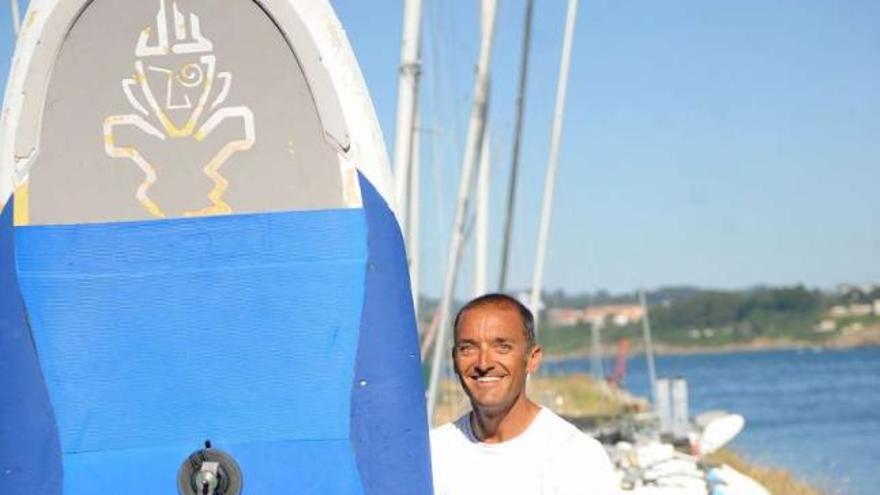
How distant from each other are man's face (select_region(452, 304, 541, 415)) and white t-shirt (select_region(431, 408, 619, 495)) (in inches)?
3.3

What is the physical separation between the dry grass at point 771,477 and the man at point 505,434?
1026cm

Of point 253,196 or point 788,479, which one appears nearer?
point 253,196

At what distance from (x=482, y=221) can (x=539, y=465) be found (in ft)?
35.7

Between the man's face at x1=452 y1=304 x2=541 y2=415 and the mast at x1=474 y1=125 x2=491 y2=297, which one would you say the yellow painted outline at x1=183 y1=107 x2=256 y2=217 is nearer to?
the man's face at x1=452 y1=304 x2=541 y2=415

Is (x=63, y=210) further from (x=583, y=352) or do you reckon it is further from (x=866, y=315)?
(x=866, y=315)

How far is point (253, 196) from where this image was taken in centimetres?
453

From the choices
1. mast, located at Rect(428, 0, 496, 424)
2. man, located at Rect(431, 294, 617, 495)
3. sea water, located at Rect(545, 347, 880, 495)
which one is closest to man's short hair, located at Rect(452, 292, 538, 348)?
man, located at Rect(431, 294, 617, 495)

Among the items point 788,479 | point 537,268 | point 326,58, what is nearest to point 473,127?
point 537,268

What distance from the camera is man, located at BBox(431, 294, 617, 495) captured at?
380 centimetres

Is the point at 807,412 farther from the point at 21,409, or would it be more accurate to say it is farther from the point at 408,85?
the point at 21,409

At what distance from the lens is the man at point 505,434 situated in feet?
12.5

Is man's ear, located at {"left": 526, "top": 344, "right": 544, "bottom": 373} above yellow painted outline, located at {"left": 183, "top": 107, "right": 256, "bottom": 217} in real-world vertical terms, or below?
below

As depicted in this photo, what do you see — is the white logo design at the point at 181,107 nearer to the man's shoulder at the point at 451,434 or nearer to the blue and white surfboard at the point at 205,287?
the blue and white surfboard at the point at 205,287

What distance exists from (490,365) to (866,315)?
87.5 metres
